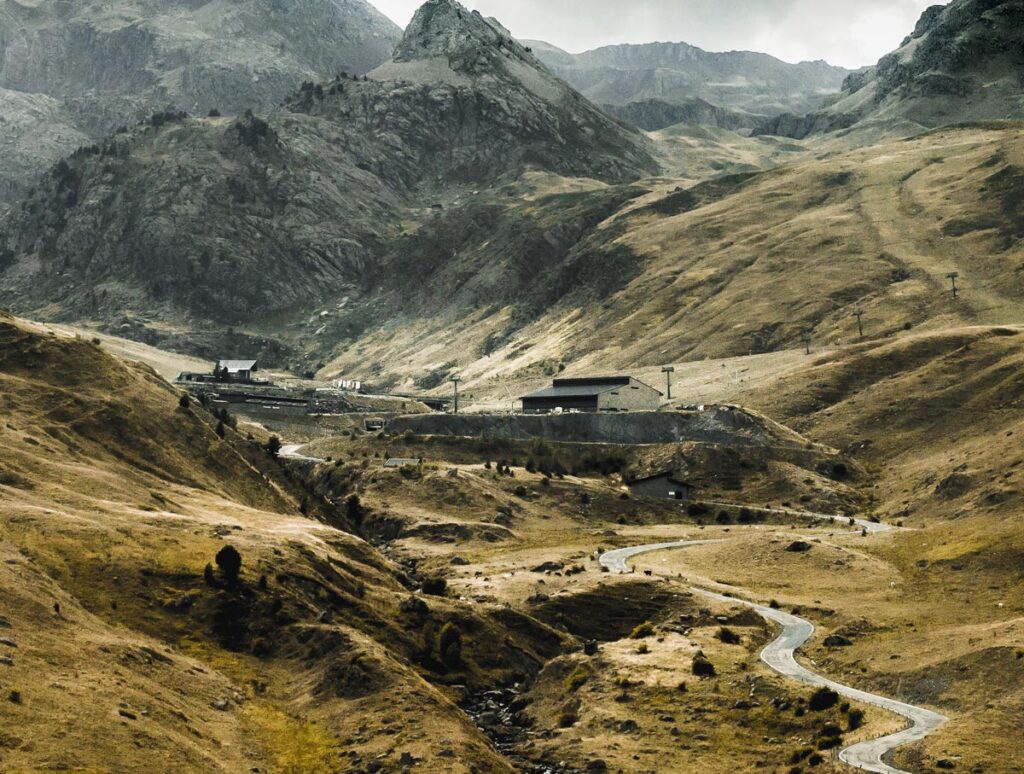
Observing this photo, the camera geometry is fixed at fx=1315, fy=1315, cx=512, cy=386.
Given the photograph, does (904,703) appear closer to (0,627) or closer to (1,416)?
(0,627)

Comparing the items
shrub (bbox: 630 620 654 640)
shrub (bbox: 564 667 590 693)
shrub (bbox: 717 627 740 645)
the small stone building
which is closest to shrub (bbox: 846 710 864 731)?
shrub (bbox: 564 667 590 693)

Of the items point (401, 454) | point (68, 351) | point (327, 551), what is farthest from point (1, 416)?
point (401, 454)

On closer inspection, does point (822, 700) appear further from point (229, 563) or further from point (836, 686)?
point (229, 563)

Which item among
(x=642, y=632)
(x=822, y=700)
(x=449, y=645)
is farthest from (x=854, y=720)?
(x=449, y=645)

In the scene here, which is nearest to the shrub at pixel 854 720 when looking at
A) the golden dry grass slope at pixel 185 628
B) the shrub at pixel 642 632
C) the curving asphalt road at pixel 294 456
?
the golden dry grass slope at pixel 185 628

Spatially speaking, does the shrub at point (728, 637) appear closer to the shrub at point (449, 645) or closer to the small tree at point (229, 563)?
the shrub at point (449, 645)

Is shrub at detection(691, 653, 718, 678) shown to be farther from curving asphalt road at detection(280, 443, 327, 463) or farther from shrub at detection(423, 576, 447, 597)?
curving asphalt road at detection(280, 443, 327, 463)
